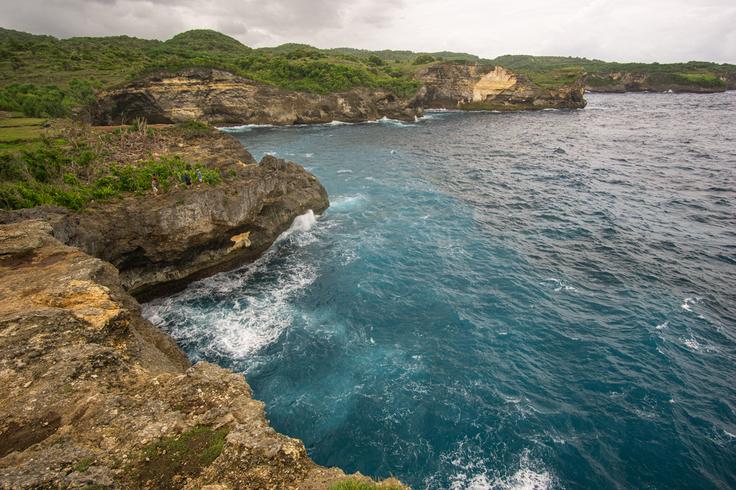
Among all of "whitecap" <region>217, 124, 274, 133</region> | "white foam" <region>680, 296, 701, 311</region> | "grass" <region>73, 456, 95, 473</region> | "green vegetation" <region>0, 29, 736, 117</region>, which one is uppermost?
"green vegetation" <region>0, 29, 736, 117</region>

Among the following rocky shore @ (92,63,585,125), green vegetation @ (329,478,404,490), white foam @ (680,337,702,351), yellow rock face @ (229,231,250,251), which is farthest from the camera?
rocky shore @ (92,63,585,125)

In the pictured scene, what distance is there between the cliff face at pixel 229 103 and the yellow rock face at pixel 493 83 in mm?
31980

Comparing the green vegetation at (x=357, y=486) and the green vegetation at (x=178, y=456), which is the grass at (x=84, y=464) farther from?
the green vegetation at (x=357, y=486)

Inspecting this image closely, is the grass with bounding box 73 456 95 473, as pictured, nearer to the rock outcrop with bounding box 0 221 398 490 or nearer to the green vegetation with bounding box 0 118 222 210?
the rock outcrop with bounding box 0 221 398 490

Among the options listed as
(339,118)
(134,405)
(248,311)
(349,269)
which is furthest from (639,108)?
(134,405)

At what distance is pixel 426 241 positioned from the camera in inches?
1442

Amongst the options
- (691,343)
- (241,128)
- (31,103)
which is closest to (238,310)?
(691,343)

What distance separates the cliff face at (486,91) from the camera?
12769 centimetres

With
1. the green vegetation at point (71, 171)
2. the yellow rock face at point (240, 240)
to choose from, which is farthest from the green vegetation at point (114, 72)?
the yellow rock face at point (240, 240)

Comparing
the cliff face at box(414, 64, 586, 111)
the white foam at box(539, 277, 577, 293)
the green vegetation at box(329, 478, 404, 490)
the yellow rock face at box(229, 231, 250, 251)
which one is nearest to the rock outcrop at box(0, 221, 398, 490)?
the green vegetation at box(329, 478, 404, 490)

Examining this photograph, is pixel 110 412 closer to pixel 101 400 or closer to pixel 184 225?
pixel 101 400

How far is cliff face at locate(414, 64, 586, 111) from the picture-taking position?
5027 inches

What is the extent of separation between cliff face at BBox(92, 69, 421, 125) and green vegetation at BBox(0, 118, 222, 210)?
51.3 metres

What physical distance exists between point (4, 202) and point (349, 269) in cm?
2373
